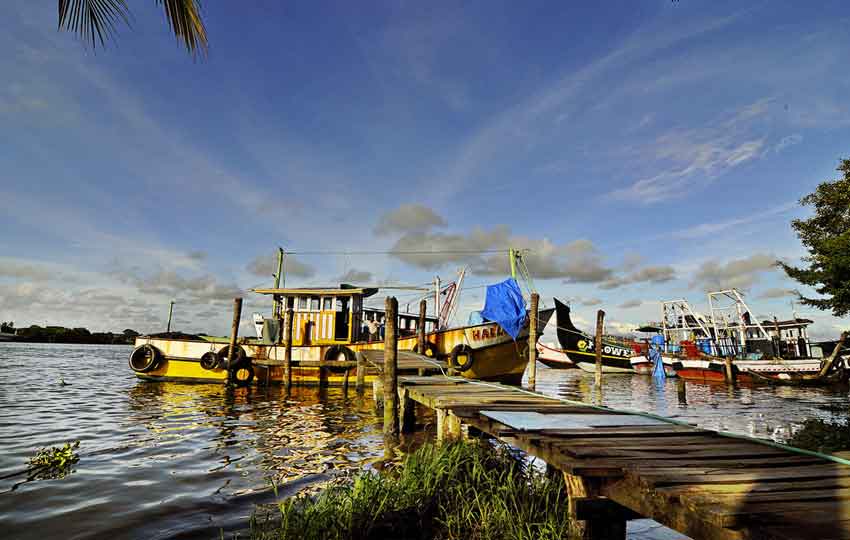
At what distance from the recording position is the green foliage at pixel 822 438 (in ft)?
32.8

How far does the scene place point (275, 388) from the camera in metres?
22.7

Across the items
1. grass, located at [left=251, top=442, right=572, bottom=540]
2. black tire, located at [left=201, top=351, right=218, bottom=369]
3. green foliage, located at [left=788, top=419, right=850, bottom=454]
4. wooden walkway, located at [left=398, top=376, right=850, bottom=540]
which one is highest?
black tire, located at [left=201, top=351, right=218, bottom=369]

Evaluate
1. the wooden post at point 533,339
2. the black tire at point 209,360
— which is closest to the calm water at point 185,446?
the black tire at point 209,360

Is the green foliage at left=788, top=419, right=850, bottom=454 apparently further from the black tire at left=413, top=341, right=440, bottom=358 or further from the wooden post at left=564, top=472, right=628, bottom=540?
the black tire at left=413, top=341, right=440, bottom=358

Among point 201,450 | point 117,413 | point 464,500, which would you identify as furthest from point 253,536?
point 117,413

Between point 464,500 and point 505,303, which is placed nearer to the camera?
point 464,500

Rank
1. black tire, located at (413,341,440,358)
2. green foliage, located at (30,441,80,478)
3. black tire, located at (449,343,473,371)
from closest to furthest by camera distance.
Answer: green foliage, located at (30,441,80,478) < black tire, located at (449,343,473,371) < black tire, located at (413,341,440,358)

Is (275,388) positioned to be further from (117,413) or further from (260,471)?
(260,471)

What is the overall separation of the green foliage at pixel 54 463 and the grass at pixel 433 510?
4.92 metres

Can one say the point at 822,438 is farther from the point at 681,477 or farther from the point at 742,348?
the point at 742,348

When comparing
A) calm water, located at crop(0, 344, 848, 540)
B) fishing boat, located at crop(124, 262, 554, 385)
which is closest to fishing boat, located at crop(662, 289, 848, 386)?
calm water, located at crop(0, 344, 848, 540)

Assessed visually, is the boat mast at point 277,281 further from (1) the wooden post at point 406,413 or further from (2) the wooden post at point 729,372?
(2) the wooden post at point 729,372

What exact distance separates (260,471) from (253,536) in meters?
3.95

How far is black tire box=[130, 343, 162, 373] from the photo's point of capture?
23.5 metres
